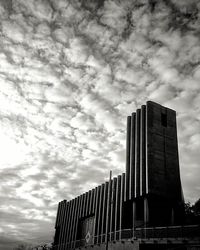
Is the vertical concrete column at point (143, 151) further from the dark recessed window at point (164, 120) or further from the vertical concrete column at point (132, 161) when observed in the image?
the dark recessed window at point (164, 120)

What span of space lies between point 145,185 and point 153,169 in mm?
2345

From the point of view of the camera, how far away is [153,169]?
32719 millimetres

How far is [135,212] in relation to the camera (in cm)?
3284

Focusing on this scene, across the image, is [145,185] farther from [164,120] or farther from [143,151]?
[164,120]

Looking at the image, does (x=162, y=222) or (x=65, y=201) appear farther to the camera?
(x=65, y=201)

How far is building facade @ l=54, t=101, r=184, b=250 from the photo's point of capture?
32.1 meters

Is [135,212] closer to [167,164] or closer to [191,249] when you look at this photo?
[167,164]

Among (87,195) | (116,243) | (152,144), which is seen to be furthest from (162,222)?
(87,195)

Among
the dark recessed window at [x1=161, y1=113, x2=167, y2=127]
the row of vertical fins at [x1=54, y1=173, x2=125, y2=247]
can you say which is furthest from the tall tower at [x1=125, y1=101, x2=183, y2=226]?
the row of vertical fins at [x1=54, y1=173, x2=125, y2=247]

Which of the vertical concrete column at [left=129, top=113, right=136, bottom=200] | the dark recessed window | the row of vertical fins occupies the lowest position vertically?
the row of vertical fins

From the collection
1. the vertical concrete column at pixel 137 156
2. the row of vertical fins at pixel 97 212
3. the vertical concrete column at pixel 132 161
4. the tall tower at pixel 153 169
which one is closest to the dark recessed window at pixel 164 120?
the tall tower at pixel 153 169

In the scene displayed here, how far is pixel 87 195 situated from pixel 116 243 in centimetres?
1871

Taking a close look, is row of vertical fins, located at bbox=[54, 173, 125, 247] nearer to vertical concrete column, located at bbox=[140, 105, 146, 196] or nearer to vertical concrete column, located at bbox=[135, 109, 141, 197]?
vertical concrete column, located at bbox=[135, 109, 141, 197]

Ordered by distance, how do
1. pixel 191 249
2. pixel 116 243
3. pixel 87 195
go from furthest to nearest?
pixel 87 195, pixel 116 243, pixel 191 249
